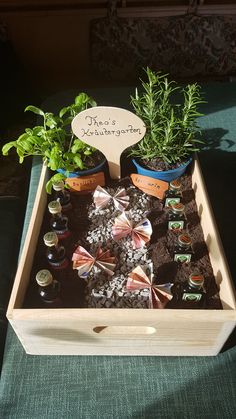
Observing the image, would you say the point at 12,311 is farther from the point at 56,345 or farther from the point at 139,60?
the point at 139,60

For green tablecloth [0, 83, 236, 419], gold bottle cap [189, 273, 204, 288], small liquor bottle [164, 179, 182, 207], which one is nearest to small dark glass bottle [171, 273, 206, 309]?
gold bottle cap [189, 273, 204, 288]

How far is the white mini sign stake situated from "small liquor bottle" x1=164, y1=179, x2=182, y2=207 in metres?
0.17

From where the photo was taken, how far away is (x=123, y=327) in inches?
31.3

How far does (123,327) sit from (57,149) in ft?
1.63

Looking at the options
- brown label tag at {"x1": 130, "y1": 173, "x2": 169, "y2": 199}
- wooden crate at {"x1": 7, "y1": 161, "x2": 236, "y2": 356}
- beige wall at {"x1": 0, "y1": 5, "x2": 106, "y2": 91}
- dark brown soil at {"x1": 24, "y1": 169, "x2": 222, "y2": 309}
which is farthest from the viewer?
beige wall at {"x1": 0, "y1": 5, "x2": 106, "y2": 91}

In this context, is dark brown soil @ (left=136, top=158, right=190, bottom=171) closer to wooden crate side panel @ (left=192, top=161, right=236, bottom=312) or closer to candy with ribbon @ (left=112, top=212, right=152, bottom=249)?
wooden crate side panel @ (left=192, top=161, right=236, bottom=312)

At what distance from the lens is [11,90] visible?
2211 millimetres

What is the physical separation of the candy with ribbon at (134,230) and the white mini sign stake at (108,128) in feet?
0.71

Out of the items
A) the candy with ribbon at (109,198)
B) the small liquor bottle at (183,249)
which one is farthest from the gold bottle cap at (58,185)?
the small liquor bottle at (183,249)

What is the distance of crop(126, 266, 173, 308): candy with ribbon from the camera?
0.83 meters

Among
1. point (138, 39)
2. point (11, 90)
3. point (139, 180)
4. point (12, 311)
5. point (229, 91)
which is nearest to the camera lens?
point (12, 311)

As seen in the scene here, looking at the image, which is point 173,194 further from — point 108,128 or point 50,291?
point 50,291

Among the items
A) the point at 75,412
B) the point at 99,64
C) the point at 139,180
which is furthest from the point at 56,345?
the point at 99,64

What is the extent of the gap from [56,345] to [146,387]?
233mm
